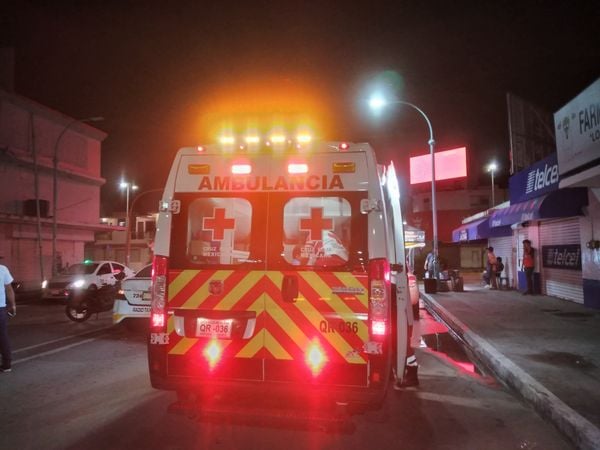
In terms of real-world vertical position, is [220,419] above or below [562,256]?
below

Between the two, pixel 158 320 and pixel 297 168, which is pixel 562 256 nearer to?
pixel 297 168

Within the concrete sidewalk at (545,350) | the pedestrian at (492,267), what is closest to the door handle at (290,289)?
the concrete sidewalk at (545,350)

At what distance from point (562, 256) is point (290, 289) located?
13965mm

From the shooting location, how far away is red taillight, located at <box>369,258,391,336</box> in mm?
4195

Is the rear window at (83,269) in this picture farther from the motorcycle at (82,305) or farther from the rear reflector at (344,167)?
the rear reflector at (344,167)

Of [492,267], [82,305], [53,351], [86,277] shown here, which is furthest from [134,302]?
[492,267]

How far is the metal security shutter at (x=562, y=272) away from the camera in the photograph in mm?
14664

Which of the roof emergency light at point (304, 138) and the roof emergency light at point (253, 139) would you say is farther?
the roof emergency light at point (253, 139)

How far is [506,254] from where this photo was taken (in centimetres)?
2198

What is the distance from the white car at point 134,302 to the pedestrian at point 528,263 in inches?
509

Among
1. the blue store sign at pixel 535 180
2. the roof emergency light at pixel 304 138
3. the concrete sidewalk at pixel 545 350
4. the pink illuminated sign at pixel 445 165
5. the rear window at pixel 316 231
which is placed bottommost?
the concrete sidewalk at pixel 545 350

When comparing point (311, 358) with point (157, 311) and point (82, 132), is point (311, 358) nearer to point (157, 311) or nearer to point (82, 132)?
point (157, 311)

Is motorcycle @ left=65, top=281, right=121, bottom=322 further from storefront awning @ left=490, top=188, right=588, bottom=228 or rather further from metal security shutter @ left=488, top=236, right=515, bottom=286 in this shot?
metal security shutter @ left=488, top=236, right=515, bottom=286

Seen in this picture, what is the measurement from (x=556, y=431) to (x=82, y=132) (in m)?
34.5
